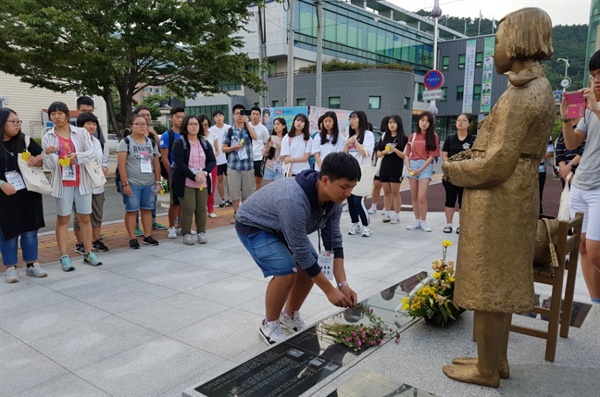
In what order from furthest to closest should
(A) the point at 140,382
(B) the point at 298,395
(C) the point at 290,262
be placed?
(C) the point at 290,262 → (A) the point at 140,382 → (B) the point at 298,395

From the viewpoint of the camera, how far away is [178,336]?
3.14 meters

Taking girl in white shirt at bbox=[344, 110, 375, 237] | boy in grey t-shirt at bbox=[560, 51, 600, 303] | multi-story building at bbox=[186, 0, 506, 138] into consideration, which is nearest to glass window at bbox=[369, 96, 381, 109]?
multi-story building at bbox=[186, 0, 506, 138]

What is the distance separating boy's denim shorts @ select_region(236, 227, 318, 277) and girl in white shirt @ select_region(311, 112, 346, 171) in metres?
3.50

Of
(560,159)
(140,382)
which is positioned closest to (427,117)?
(560,159)

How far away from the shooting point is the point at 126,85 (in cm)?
1312

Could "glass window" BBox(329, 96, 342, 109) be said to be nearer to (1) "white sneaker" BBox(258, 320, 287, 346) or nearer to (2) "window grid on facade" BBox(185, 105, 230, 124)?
(2) "window grid on facade" BBox(185, 105, 230, 124)

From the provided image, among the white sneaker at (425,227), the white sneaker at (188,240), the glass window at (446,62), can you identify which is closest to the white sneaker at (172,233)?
the white sneaker at (188,240)

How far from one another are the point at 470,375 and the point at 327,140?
4371 millimetres

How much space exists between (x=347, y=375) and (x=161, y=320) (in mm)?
1708

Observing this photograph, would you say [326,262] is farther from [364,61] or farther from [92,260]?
[364,61]

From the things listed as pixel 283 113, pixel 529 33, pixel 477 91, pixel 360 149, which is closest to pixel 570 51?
pixel 477 91

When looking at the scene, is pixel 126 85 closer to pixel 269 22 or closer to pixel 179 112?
pixel 179 112

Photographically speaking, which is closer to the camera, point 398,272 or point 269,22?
point 398,272

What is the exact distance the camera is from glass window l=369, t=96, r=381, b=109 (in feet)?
93.3
